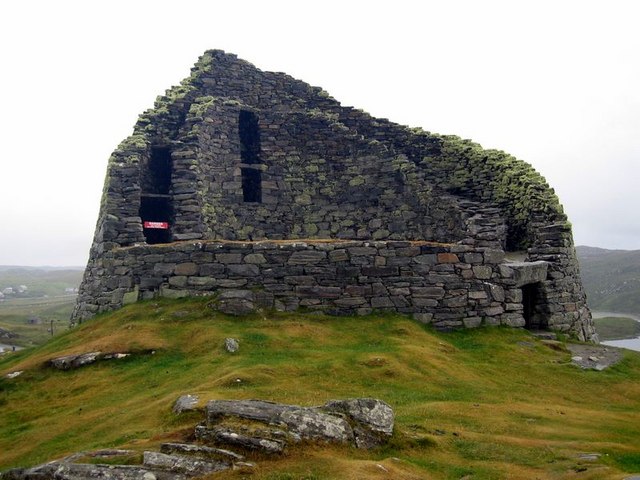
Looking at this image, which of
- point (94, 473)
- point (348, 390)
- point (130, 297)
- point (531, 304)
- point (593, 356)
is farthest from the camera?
point (531, 304)

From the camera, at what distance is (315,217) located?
27484 millimetres

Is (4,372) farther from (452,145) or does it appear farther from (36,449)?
(452,145)

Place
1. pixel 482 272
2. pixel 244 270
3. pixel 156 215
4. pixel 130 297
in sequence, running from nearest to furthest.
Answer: pixel 244 270 < pixel 482 272 < pixel 130 297 < pixel 156 215

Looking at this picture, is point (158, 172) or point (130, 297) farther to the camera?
point (158, 172)

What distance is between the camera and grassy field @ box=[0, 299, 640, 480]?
915 cm

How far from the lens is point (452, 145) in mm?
27703

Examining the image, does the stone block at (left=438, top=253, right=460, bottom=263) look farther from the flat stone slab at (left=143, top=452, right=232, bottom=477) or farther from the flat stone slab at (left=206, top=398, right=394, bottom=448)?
the flat stone slab at (left=143, top=452, right=232, bottom=477)

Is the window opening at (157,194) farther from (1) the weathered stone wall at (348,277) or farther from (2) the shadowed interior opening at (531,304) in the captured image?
(2) the shadowed interior opening at (531,304)

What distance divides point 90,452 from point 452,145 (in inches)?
890

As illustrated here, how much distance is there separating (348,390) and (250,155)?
1799cm

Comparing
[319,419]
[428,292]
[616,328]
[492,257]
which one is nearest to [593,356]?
[492,257]

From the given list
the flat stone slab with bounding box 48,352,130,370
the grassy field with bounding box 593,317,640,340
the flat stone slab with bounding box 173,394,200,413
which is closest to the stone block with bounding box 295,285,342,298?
the flat stone slab with bounding box 48,352,130,370

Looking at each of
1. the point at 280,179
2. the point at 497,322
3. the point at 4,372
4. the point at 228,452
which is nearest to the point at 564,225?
the point at 497,322

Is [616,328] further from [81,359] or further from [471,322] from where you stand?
[81,359]
